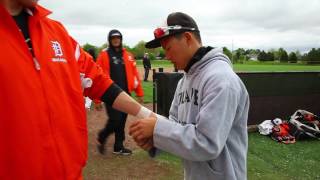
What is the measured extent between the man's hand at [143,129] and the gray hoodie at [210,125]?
4 cm

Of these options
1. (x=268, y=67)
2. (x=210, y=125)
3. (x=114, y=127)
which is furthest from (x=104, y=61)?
(x=268, y=67)

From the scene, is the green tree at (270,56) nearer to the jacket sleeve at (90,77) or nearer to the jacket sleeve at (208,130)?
the jacket sleeve at (90,77)

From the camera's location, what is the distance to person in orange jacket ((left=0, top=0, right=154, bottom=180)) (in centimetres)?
187

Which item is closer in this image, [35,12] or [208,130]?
[208,130]

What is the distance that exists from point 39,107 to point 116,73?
506 cm

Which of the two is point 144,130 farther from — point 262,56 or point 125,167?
point 262,56

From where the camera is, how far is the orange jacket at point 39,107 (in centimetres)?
187

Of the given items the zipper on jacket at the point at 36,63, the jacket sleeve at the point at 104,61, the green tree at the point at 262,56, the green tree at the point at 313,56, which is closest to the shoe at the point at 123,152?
the jacket sleeve at the point at 104,61

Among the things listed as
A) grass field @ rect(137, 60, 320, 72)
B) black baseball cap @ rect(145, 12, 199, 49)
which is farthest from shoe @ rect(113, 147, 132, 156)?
grass field @ rect(137, 60, 320, 72)

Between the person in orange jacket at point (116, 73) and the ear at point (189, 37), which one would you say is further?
the person in orange jacket at point (116, 73)

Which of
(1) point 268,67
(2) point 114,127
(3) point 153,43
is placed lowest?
(1) point 268,67

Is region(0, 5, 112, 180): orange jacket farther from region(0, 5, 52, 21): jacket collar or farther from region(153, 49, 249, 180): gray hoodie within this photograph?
region(153, 49, 249, 180): gray hoodie

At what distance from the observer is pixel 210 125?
79.7 inches

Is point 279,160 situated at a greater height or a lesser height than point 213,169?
lesser
